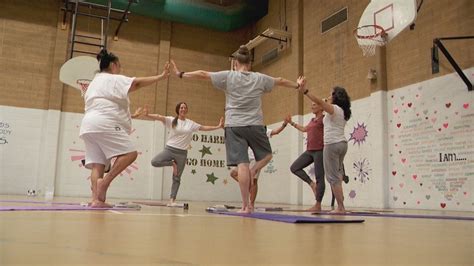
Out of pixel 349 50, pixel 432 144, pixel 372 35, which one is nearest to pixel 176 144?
pixel 372 35

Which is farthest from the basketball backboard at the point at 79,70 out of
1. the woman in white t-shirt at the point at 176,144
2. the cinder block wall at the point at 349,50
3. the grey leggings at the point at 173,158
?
the cinder block wall at the point at 349,50

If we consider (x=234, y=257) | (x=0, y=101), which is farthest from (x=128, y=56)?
(x=234, y=257)

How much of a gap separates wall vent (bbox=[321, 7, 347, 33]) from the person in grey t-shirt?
5.63 metres

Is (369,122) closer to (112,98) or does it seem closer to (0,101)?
(112,98)

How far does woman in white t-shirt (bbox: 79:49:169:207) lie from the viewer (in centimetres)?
391

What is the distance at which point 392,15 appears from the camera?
6.20 metres

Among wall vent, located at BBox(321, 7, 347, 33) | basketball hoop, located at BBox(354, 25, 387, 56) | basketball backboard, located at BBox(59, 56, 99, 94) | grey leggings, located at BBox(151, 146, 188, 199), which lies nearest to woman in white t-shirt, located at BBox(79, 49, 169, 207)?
grey leggings, located at BBox(151, 146, 188, 199)

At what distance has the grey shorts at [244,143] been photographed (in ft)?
12.2

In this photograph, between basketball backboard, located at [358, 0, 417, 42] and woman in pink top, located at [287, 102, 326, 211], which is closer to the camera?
woman in pink top, located at [287, 102, 326, 211]

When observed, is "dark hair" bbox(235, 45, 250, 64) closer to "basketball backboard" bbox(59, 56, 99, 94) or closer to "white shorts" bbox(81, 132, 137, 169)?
"white shorts" bbox(81, 132, 137, 169)

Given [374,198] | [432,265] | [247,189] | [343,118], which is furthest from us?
[374,198]

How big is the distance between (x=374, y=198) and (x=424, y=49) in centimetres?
273

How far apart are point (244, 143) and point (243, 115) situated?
10.2 inches

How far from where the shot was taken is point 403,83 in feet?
24.6
